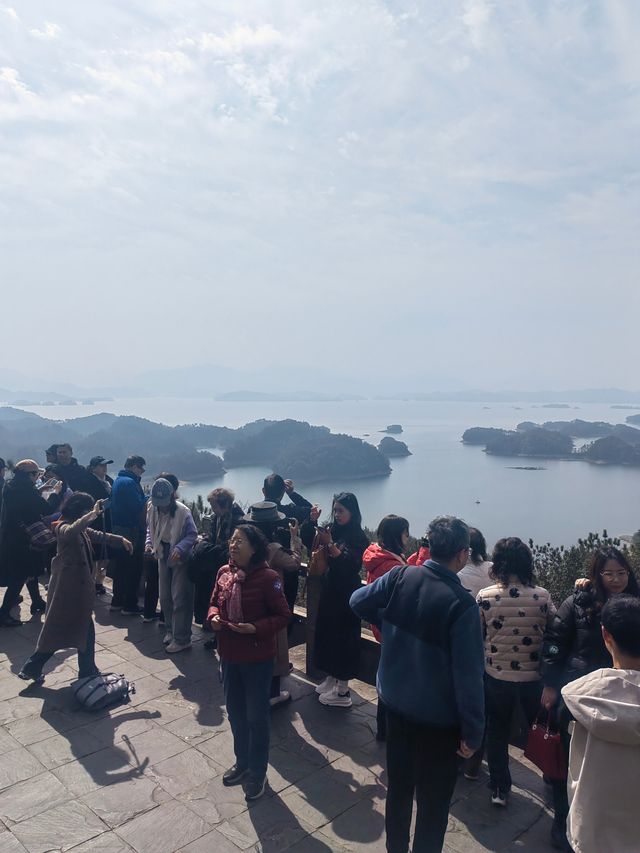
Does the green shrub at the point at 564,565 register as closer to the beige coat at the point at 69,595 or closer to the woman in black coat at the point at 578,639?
the woman in black coat at the point at 578,639

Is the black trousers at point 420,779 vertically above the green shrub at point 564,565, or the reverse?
the black trousers at point 420,779

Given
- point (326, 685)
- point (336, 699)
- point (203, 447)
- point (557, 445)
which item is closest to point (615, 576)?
point (336, 699)

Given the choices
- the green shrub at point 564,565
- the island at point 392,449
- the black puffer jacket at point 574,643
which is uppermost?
the black puffer jacket at point 574,643

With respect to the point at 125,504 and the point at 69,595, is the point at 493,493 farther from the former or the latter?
the point at 69,595

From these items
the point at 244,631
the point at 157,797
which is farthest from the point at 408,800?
the point at 157,797

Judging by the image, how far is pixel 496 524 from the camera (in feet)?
177

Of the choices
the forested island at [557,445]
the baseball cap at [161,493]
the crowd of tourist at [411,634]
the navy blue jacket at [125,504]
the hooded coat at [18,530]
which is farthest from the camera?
the forested island at [557,445]

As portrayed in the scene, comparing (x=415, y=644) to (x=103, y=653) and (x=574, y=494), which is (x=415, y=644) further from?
(x=574, y=494)

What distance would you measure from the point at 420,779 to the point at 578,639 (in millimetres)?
1024

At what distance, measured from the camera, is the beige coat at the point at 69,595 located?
14.3 feet

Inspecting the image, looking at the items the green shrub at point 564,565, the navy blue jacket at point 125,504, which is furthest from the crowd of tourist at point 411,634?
the green shrub at point 564,565

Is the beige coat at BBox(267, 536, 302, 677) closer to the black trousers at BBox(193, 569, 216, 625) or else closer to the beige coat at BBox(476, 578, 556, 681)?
the black trousers at BBox(193, 569, 216, 625)

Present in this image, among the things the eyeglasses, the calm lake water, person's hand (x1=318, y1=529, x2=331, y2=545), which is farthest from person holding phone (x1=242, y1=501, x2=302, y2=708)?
the calm lake water

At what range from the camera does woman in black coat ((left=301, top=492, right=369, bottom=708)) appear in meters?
4.11
